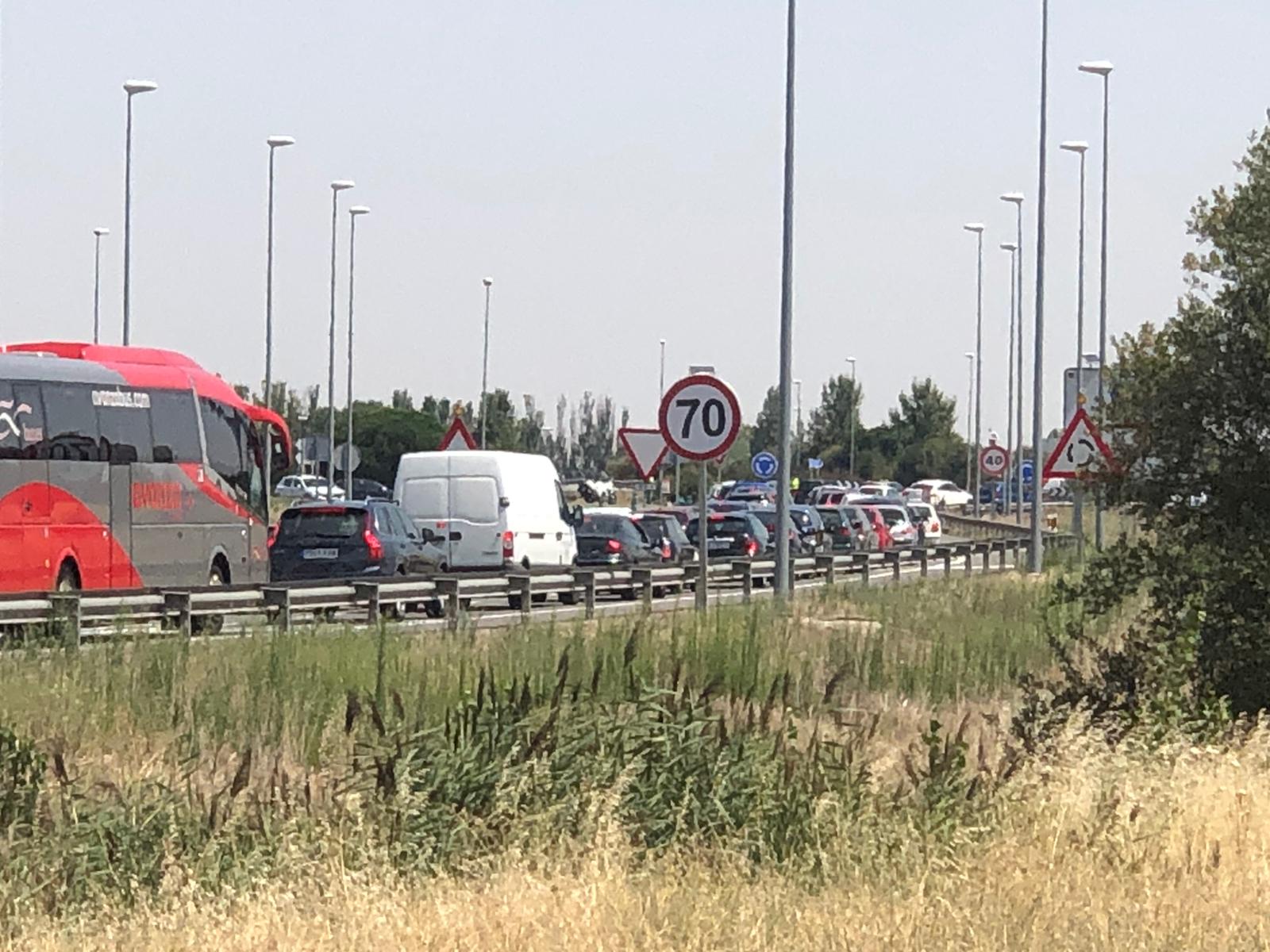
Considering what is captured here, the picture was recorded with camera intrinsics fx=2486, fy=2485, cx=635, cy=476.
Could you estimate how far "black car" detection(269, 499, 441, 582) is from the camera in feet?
117

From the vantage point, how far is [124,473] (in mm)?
32344

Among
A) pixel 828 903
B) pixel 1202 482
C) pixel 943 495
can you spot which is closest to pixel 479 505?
pixel 1202 482

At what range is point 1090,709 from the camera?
15.9 metres

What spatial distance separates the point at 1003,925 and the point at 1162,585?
24.6ft

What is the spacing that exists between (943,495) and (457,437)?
81313mm

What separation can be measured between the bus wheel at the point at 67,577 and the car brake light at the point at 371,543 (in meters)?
5.59

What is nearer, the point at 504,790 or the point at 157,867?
the point at 157,867

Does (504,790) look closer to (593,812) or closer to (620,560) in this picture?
(593,812)

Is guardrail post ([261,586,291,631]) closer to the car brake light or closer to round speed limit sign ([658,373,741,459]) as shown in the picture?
round speed limit sign ([658,373,741,459])

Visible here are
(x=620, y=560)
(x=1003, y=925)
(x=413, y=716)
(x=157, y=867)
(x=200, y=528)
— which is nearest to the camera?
(x=1003, y=925)

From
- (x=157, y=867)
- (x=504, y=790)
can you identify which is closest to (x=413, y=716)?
(x=504, y=790)

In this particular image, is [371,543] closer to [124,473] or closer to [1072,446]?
[124,473]

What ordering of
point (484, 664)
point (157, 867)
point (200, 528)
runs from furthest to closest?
point (200, 528) → point (484, 664) → point (157, 867)

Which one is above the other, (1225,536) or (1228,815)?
(1225,536)
